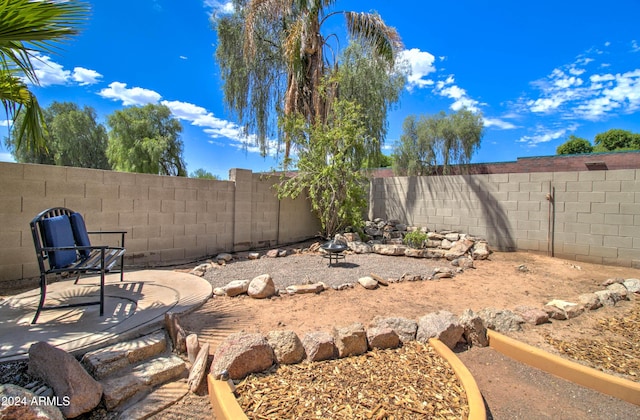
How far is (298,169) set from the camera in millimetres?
7484

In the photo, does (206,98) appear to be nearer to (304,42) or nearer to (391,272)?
(304,42)

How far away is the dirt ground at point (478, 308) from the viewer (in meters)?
1.96

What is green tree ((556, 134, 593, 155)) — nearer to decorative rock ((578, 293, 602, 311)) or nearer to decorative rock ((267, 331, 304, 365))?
decorative rock ((578, 293, 602, 311))

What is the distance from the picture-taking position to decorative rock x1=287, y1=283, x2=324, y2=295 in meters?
3.88

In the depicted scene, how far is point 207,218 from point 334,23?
6440 mm

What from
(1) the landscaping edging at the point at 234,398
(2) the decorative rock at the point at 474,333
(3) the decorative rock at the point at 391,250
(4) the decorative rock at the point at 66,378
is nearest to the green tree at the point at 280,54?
(3) the decorative rock at the point at 391,250

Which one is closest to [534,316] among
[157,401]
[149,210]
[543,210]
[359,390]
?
[359,390]

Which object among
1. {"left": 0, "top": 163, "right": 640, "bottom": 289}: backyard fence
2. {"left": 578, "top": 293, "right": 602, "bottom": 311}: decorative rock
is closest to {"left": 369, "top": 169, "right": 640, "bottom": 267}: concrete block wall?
{"left": 0, "top": 163, "right": 640, "bottom": 289}: backyard fence

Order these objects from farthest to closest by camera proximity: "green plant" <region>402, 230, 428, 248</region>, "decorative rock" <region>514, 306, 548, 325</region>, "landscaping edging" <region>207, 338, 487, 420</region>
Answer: "green plant" <region>402, 230, 428, 248</region>
"decorative rock" <region>514, 306, 548, 325</region>
"landscaping edging" <region>207, 338, 487, 420</region>

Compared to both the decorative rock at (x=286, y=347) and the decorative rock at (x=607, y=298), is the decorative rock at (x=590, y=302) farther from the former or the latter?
the decorative rock at (x=286, y=347)

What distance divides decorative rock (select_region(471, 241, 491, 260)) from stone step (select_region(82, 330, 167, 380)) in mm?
6044

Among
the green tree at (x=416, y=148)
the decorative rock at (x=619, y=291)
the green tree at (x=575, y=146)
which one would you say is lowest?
the decorative rock at (x=619, y=291)

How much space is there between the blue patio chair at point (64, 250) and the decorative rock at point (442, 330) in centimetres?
275

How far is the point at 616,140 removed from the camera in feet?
87.5
